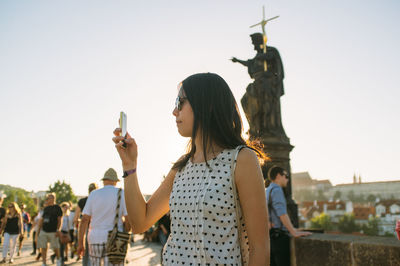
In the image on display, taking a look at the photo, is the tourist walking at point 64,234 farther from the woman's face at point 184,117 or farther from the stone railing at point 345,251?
the woman's face at point 184,117

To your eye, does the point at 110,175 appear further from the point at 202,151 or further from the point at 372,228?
the point at 372,228

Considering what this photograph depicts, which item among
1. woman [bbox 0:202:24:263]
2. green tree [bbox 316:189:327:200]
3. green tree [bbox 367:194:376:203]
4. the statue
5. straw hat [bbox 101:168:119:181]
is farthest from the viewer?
green tree [bbox 316:189:327:200]

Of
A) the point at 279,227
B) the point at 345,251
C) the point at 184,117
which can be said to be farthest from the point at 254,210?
the point at 279,227

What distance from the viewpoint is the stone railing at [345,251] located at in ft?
9.90

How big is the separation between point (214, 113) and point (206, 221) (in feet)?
1.67

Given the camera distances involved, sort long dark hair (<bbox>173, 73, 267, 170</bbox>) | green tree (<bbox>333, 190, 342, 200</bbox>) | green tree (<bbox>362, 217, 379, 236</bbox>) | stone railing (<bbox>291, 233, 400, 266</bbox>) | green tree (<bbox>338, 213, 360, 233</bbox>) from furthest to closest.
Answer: green tree (<bbox>333, 190, 342, 200</bbox>)
green tree (<bbox>338, 213, 360, 233</bbox>)
green tree (<bbox>362, 217, 379, 236</bbox>)
stone railing (<bbox>291, 233, 400, 266</bbox>)
long dark hair (<bbox>173, 73, 267, 170</bbox>)

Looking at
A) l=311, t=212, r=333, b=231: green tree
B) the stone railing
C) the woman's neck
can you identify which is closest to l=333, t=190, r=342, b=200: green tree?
l=311, t=212, r=333, b=231: green tree

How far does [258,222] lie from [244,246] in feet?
0.47

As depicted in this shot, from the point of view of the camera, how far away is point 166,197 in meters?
1.82

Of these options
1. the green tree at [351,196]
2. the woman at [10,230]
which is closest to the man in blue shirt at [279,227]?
the woman at [10,230]

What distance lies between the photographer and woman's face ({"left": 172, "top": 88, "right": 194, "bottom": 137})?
1.65 meters

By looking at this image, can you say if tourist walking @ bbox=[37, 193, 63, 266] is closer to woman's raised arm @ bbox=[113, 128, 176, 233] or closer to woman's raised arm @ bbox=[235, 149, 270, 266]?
woman's raised arm @ bbox=[113, 128, 176, 233]

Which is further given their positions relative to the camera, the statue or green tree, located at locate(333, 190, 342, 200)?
green tree, located at locate(333, 190, 342, 200)

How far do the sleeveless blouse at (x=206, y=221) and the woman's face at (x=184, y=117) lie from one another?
0.21m
